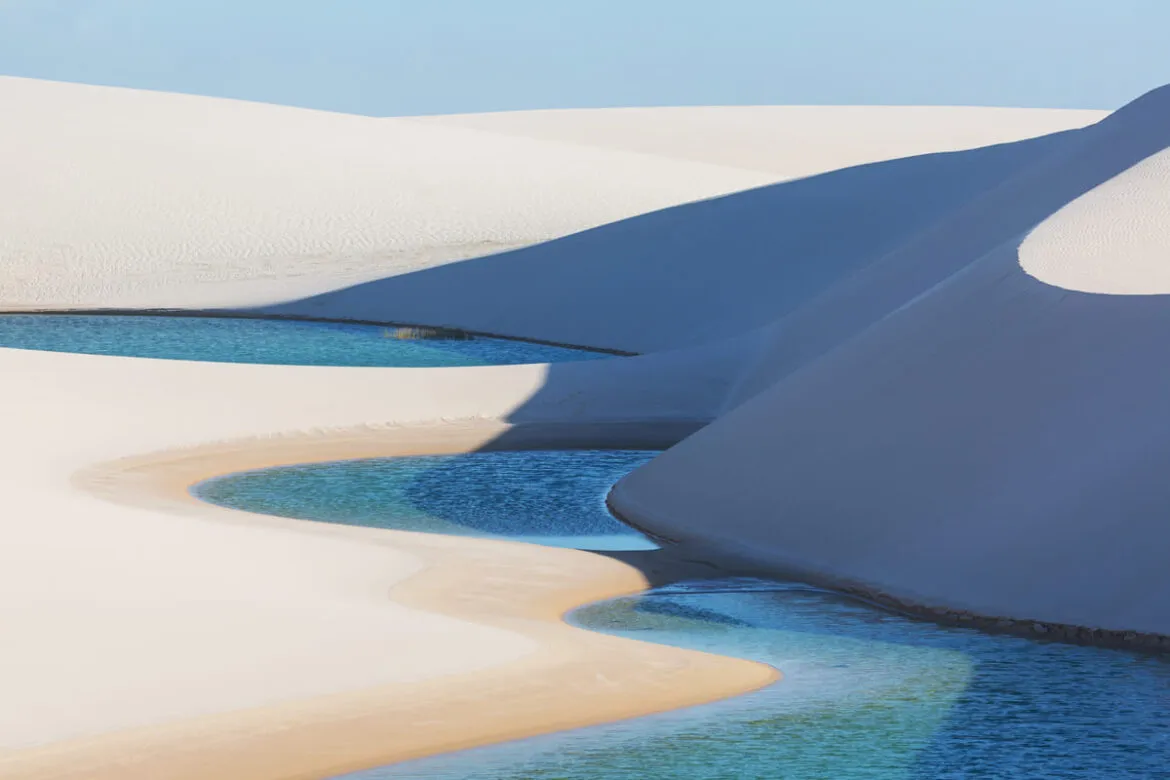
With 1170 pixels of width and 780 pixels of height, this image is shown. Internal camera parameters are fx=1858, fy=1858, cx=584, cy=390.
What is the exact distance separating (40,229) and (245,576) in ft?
81.9

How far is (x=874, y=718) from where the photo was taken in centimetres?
759

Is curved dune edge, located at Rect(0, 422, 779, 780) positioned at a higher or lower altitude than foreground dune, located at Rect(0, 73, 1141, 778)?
lower

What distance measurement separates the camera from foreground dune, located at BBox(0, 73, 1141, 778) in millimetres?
7629

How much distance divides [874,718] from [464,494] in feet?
22.3

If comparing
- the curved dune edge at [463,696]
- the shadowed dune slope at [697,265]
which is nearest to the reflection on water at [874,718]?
the curved dune edge at [463,696]

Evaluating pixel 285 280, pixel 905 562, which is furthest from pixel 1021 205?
pixel 285 280

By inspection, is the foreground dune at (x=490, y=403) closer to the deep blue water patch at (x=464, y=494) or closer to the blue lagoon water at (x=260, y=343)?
the deep blue water patch at (x=464, y=494)

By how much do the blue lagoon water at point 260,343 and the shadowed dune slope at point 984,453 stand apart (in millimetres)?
9100

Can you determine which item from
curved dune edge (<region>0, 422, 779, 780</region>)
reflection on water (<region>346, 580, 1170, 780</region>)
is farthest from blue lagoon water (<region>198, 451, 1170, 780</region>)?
curved dune edge (<region>0, 422, 779, 780</region>)

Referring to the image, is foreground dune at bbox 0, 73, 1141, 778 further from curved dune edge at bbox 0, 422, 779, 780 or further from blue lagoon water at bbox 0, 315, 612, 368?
blue lagoon water at bbox 0, 315, 612, 368

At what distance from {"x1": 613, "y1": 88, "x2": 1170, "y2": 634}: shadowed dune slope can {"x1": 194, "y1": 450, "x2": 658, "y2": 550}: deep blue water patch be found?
549 millimetres

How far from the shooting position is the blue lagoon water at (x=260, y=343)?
22938mm

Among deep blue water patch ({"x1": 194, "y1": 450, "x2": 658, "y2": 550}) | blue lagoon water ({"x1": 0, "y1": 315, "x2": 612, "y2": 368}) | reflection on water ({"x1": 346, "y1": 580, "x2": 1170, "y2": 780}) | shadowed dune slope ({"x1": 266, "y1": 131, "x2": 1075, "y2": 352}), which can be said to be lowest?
reflection on water ({"x1": 346, "y1": 580, "x2": 1170, "y2": 780})

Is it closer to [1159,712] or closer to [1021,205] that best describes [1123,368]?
[1159,712]
